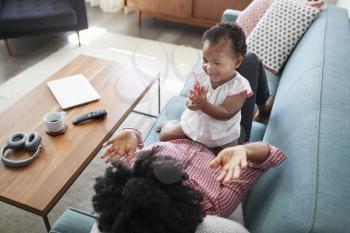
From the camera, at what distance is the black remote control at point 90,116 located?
150 cm

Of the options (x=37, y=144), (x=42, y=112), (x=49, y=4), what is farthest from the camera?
(x=49, y=4)

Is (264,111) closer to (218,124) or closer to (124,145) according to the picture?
(218,124)

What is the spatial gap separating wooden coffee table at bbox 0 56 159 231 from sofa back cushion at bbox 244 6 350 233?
2.39 ft

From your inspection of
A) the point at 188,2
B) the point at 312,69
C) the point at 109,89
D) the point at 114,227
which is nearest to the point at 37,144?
the point at 109,89

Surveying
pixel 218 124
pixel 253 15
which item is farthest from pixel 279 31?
pixel 218 124

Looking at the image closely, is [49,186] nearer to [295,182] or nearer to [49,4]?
[295,182]

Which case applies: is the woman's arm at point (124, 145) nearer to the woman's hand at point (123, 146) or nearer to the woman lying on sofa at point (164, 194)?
the woman's hand at point (123, 146)

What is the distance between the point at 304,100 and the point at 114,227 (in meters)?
0.72

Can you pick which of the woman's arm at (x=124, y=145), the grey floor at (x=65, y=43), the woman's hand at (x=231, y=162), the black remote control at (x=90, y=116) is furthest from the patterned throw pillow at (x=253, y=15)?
the woman's hand at (x=231, y=162)

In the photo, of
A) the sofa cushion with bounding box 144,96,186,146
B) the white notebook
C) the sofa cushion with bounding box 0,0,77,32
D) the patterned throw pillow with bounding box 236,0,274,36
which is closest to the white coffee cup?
the white notebook

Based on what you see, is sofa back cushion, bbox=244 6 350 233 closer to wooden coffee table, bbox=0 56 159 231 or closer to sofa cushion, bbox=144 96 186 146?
sofa cushion, bbox=144 96 186 146

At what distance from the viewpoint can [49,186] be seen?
1.19 metres

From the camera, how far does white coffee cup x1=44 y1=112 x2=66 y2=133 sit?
54.6 inches

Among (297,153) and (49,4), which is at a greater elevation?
(297,153)
